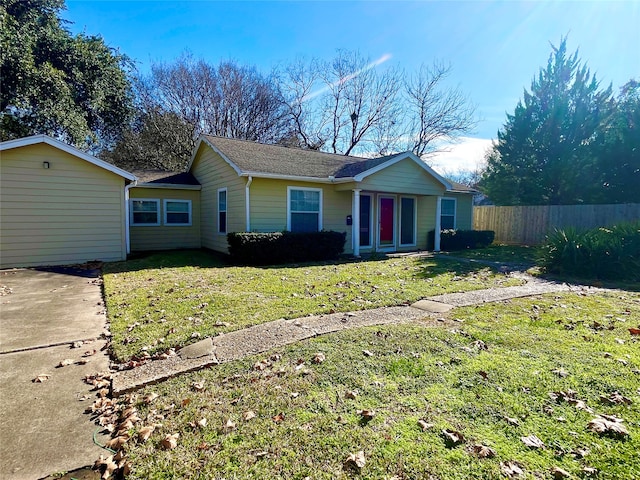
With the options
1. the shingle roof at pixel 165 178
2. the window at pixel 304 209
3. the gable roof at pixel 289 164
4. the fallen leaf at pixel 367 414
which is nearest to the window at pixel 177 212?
the shingle roof at pixel 165 178

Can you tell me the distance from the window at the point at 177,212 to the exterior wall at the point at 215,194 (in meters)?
0.59

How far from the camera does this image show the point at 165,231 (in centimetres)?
1459

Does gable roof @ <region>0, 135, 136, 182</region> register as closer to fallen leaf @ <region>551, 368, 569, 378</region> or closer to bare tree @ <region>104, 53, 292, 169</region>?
fallen leaf @ <region>551, 368, 569, 378</region>

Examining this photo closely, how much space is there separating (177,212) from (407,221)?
10105 millimetres

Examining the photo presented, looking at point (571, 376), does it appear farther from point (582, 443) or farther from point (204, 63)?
point (204, 63)

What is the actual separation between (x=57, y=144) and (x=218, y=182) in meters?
5.11

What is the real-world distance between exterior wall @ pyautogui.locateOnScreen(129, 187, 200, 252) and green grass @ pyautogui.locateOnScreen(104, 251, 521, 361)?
3.24 m

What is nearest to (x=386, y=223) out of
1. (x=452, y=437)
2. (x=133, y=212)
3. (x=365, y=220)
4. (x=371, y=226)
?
(x=371, y=226)

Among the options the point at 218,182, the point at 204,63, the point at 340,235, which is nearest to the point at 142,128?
the point at 204,63

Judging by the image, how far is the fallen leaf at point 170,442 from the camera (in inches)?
96.8

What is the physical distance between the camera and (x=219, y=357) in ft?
12.8

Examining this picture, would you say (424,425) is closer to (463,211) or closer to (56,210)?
(56,210)

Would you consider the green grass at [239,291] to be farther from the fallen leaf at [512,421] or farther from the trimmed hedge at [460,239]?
the trimmed hedge at [460,239]

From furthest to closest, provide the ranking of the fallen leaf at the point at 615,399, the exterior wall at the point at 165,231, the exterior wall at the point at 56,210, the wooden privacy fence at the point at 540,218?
the wooden privacy fence at the point at 540,218
the exterior wall at the point at 165,231
the exterior wall at the point at 56,210
the fallen leaf at the point at 615,399
